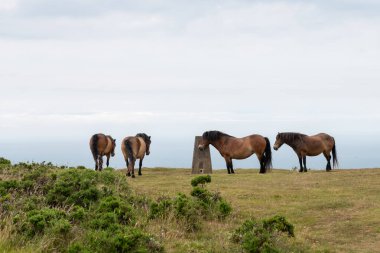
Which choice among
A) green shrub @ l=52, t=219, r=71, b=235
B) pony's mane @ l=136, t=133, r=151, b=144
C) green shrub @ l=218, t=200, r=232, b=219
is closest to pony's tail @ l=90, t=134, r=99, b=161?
pony's mane @ l=136, t=133, r=151, b=144

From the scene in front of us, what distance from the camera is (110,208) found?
1162 cm

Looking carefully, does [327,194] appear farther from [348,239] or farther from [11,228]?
[11,228]

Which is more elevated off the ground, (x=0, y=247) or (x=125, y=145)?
(x=125, y=145)

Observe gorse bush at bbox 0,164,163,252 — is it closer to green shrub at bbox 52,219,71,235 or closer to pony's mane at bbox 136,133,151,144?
green shrub at bbox 52,219,71,235

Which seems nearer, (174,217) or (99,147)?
(174,217)

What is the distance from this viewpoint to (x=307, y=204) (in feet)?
52.8

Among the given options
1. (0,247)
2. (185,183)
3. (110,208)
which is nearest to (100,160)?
(185,183)

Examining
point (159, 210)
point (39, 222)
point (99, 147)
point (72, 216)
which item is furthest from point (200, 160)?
point (39, 222)

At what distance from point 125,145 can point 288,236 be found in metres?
14.9

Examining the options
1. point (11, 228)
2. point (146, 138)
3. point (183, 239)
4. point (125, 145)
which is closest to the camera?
point (11, 228)

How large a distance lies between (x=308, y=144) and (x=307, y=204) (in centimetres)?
1125

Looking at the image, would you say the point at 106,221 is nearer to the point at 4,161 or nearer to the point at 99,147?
the point at 4,161

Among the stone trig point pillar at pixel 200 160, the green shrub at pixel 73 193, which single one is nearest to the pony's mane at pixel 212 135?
the stone trig point pillar at pixel 200 160

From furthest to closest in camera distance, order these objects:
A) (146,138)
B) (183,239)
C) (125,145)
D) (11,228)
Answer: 1. (146,138)
2. (125,145)
3. (183,239)
4. (11,228)
